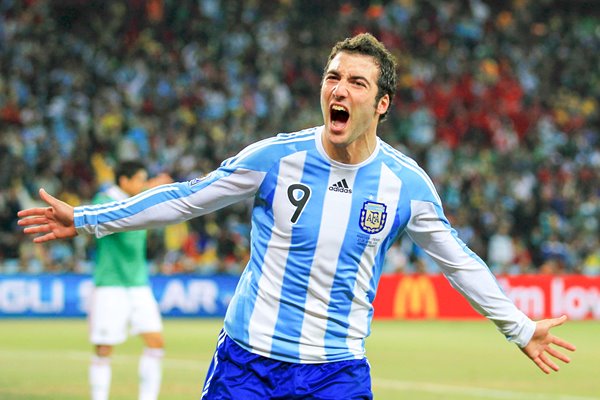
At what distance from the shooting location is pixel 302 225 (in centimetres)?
509

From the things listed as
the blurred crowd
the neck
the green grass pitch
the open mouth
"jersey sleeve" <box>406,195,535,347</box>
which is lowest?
the green grass pitch

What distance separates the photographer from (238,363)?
16.6ft

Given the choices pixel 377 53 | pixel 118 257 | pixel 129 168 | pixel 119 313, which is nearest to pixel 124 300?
pixel 119 313

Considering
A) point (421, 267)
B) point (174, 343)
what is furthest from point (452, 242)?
point (421, 267)

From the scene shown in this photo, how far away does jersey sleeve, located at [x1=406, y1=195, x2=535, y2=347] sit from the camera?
527 centimetres

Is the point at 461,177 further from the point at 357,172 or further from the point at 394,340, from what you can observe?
the point at 357,172

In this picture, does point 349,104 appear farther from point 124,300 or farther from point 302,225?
point 124,300

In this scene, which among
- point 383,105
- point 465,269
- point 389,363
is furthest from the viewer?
point 389,363

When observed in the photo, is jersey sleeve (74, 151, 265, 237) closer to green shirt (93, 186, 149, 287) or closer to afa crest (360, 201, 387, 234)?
afa crest (360, 201, 387, 234)

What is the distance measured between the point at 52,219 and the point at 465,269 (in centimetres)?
186

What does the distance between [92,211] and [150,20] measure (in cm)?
2354

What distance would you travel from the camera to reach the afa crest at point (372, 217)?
202 inches

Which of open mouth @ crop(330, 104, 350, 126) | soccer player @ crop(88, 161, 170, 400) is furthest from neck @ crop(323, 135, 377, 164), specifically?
soccer player @ crop(88, 161, 170, 400)

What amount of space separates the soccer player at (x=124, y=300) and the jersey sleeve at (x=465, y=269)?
5.44 m
